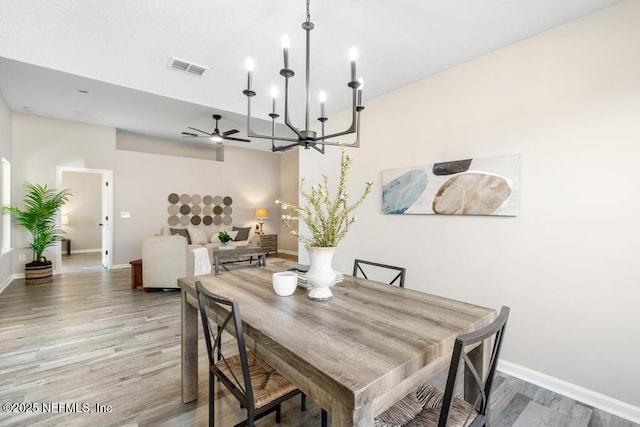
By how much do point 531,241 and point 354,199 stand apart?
199cm

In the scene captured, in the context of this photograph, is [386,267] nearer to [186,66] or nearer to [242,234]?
[186,66]

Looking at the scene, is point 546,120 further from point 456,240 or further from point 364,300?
point 364,300

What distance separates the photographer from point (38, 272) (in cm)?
477

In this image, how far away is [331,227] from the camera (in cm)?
161

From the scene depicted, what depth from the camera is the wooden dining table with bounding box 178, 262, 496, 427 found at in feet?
2.87

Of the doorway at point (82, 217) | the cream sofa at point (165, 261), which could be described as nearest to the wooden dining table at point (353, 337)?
the cream sofa at point (165, 261)

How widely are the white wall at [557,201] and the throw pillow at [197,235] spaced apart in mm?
5080

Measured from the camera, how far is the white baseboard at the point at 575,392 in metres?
1.89

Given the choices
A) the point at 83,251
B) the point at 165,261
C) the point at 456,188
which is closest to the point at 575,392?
the point at 456,188

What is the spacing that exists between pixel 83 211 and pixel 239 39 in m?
8.31

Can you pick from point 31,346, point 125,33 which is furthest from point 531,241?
point 31,346

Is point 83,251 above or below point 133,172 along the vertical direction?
below

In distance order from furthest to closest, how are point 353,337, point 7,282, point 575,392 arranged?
1. point 7,282
2. point 575,392
3. point 353,337

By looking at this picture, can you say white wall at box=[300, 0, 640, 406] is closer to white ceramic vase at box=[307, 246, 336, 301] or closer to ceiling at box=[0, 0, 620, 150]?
ceiling at box=[0, 0, 620, 150]
